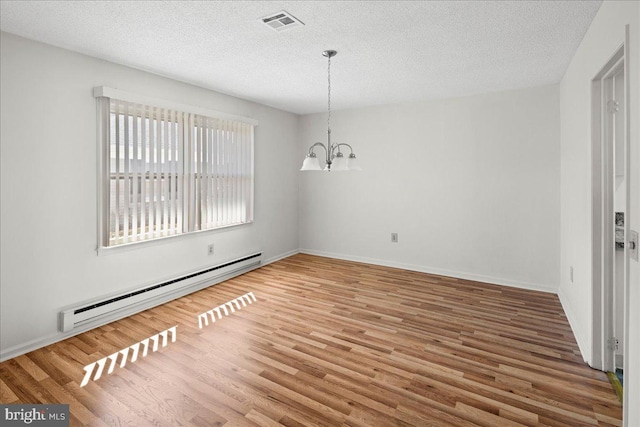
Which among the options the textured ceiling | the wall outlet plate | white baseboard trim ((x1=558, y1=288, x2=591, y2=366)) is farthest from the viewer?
white baseboard trim ((x1=558, y1=288, x2=591, y2=366))

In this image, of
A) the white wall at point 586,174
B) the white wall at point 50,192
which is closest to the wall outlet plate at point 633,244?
the white wall at point 586,174

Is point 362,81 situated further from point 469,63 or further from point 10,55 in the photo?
point 10,55

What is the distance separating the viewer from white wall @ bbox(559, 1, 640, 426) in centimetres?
164

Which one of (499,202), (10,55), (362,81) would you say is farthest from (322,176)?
(10,55)

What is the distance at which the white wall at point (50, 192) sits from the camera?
271 centimetres

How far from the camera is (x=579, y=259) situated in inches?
118

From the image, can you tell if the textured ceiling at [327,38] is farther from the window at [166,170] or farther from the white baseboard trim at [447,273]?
the white baseboard trim at [447,273]

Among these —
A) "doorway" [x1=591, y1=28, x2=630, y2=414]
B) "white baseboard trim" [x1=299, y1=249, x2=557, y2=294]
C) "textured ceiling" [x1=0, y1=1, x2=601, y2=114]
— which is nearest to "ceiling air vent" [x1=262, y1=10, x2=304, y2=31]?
"textured ceiling" [x1=0, y1=1, x2=601, y2=114]

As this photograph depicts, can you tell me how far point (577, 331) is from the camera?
3008 mm

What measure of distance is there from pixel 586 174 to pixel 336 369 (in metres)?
2.52

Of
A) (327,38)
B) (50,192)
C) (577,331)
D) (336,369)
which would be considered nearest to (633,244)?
(577,331)

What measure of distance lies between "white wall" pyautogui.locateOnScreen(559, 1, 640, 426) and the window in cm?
392

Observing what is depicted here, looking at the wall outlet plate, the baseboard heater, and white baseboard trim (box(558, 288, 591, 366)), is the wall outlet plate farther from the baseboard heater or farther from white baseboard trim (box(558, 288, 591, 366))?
the baseboard heater

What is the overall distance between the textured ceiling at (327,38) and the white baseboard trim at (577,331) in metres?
2.49
